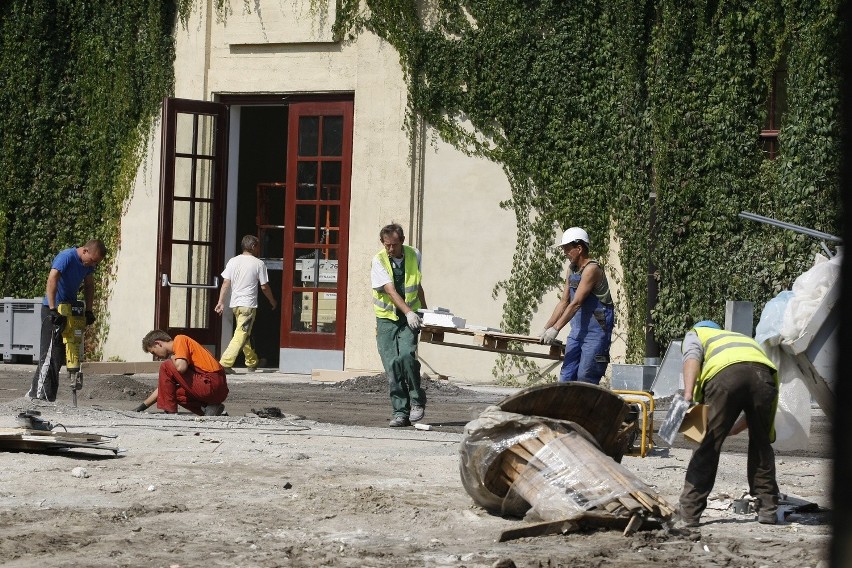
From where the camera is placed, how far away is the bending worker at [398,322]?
11.3 metres

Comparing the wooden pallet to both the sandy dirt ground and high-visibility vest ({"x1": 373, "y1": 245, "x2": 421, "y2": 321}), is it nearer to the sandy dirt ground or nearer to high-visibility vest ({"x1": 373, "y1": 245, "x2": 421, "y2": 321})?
high-visibility vest ({"x1": 373, "y1": 245, "x2": 421, "y2": 321})

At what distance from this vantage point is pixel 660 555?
19.8 feet

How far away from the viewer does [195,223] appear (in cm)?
1844

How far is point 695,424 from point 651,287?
366 inches

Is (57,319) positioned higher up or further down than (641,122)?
further down

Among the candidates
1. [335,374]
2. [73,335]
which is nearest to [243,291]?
[335,374]

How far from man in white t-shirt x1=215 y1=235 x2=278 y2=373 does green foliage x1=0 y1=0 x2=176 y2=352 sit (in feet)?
8.39

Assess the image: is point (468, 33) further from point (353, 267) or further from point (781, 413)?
point (781, 413)

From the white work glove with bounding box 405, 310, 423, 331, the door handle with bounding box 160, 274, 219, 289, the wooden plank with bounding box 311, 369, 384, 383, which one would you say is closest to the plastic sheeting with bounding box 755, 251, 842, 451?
the white work glove with bounding box 405, 310, 423, 331

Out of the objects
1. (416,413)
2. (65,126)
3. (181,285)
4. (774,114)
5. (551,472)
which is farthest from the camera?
(65,126)

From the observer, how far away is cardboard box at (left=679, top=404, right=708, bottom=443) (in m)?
6.85

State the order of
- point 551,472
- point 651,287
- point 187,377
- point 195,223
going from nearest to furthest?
point 551,472 < point 187,377 < point 651,287 < point 195,223

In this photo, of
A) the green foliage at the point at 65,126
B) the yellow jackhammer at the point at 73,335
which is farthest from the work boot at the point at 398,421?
the green foliage at the point at 65,126

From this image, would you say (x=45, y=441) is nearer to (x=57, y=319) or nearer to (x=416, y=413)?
(x=416, y=413)
